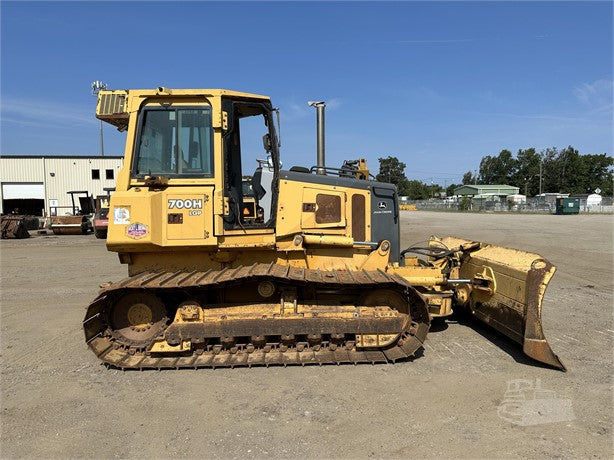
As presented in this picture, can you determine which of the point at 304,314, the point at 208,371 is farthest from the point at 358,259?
the point at 208,371

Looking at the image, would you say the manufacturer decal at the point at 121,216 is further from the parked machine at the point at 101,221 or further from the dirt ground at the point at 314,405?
the parked machine at the point at 101,221

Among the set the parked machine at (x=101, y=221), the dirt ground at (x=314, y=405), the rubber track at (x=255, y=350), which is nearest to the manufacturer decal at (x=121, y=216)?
the rubber track at (x=255, y=350)

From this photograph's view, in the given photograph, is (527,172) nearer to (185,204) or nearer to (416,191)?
(416,191)

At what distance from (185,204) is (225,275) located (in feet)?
3.05

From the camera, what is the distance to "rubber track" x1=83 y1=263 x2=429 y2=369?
4676 mm

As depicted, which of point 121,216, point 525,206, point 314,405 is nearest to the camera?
point 314,405

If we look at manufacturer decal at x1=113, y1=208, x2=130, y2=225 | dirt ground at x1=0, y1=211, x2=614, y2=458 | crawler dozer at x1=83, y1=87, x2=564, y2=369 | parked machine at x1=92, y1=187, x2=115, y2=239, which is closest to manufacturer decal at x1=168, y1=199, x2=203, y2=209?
crawler dozer at x1=83, y1=87, x2=564, y2=369

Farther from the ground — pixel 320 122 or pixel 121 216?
pixel 320 122

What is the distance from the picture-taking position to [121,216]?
4750 millimetres

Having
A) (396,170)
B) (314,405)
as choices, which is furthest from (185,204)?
(396,170)

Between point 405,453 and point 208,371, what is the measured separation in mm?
2368

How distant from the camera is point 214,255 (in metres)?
5.17

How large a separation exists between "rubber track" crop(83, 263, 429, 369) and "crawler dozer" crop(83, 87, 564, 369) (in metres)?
0.02

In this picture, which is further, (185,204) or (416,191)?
(416,191)
